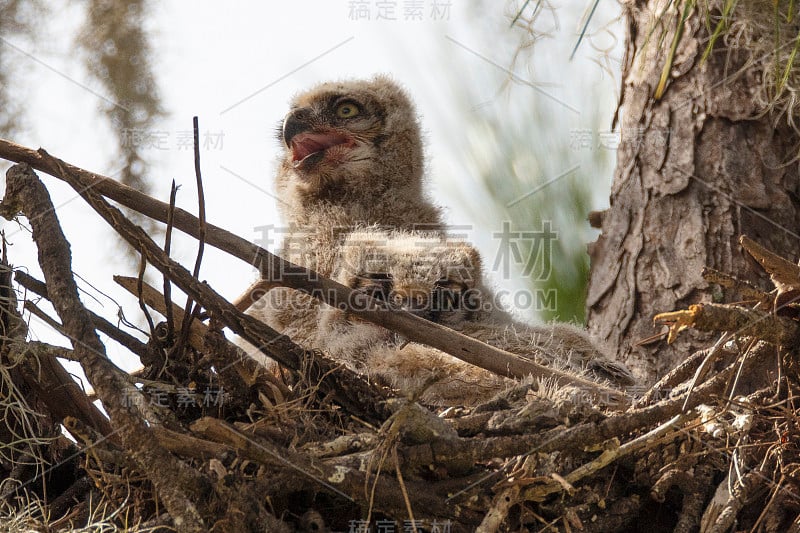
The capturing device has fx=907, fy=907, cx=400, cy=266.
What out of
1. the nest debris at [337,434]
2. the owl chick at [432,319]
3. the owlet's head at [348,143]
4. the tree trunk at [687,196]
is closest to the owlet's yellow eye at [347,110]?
the owlet's head at [348,143]

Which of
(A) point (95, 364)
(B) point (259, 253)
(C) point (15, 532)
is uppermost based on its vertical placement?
(B) point (259, 253)

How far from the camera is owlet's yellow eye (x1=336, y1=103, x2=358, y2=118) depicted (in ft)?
12.9

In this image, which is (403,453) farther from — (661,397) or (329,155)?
(329,155)

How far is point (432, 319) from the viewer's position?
3.06 meters

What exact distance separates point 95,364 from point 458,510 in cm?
85

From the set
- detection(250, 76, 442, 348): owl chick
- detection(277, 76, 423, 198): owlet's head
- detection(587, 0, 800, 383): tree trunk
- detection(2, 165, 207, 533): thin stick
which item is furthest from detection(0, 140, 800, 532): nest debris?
detection(277, 76, 423, 198): owlet's head

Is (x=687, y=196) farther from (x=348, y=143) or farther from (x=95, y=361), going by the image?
(x=95, y=361)

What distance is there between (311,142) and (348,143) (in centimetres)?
16

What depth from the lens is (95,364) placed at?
6.50 feet

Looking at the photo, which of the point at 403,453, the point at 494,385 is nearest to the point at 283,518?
the point at 403,453

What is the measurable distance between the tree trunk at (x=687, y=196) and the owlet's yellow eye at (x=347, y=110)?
1148mm

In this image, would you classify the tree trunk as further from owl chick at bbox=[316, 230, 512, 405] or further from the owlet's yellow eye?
the owlet's yellow eye

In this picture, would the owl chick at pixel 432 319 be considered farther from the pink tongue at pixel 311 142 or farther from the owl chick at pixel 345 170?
the pink tongue at pixel 311 142

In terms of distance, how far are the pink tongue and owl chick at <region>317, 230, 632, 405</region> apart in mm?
755
